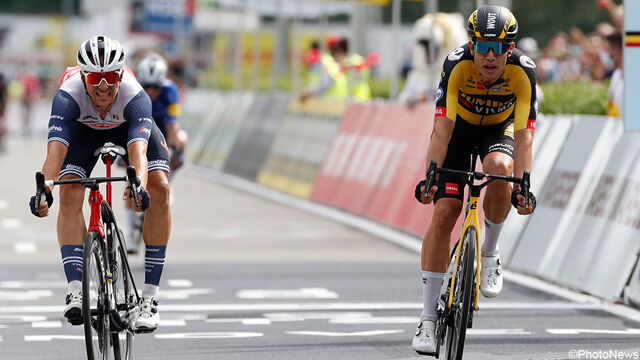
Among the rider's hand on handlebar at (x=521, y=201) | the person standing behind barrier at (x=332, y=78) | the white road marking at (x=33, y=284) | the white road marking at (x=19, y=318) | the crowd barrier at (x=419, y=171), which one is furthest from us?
the person standing behind barrier at (x=332, y=78)

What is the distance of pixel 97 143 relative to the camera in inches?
332

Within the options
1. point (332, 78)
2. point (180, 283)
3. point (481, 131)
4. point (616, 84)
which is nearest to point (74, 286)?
point (481, 131)

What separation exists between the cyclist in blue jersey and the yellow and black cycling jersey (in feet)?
5.44

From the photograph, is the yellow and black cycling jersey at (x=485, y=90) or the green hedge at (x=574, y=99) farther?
the green hedge at (x=574, y=99)

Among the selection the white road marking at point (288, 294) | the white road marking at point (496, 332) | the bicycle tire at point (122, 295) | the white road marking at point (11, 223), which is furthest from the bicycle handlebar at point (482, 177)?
the white road marking at point (11, 223)

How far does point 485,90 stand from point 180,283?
5022 mm

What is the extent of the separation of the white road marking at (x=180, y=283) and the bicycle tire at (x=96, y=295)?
→ 15.5 feet

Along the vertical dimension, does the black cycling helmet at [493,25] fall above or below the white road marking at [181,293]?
above

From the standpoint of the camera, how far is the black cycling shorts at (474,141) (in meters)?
8.30

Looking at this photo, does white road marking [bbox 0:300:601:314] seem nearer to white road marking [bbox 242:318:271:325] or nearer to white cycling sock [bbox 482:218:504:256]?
white road marking [bbox 242:318:271:325]

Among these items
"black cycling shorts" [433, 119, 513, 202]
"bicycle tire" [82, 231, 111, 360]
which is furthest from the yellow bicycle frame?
"bicycle tire" [82, 231, 111, 360]

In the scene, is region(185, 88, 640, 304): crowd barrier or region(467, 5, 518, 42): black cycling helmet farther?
region(185, 88, 640, 304): crowd barrier

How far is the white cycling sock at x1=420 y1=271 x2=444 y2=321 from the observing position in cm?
798

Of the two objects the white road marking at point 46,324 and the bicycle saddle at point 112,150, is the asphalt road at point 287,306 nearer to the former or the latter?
the white road marking at point 46,324
